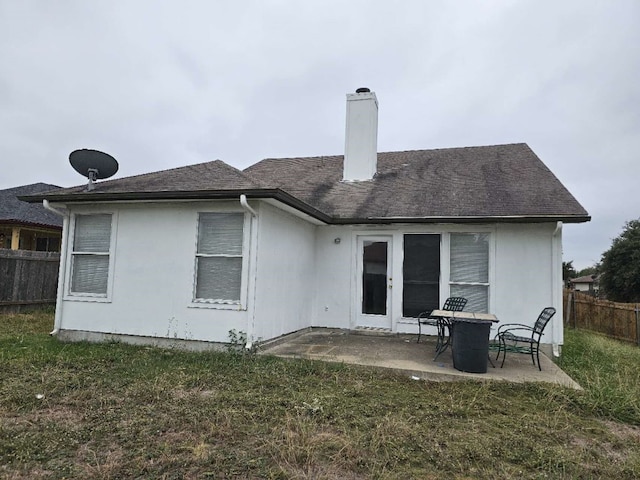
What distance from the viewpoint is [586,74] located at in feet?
36.7

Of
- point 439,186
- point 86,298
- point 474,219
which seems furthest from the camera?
point 439,186

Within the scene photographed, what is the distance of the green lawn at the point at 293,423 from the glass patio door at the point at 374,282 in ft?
9.79

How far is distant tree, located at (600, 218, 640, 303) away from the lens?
2188 cm

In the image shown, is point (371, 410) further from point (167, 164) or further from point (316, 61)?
point (167, 164)

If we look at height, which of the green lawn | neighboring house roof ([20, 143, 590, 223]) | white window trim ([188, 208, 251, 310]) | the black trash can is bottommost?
the green lawn

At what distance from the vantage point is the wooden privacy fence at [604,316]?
11.4 metres

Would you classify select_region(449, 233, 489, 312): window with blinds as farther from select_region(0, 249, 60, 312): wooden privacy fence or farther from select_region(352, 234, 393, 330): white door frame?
select_region(0, 249, 60, 312): wooden privacy fence

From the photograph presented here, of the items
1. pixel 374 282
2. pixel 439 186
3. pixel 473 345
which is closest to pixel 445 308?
pixel 374 282

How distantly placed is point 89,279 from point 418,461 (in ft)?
21.9

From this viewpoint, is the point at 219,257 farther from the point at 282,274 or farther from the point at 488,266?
the point at 488,266

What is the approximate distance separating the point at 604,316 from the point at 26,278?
1717 centimetres

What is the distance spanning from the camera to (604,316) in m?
12.7

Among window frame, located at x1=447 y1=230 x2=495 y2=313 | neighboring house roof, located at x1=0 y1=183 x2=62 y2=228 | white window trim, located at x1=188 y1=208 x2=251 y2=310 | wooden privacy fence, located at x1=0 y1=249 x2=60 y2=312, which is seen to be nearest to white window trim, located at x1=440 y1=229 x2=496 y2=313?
window frame, located at x1=447 y1=230 x2=495 y2=313

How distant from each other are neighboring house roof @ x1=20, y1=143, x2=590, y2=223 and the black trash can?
109 inches
